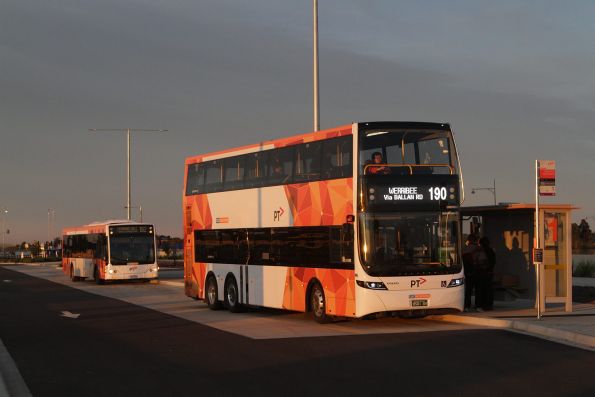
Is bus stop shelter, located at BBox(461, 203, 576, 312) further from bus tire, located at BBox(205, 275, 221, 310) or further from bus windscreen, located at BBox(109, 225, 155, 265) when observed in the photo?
bus windscreen, located at BBox(109, 225, 155, 265)

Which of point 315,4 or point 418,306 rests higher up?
point 315,4

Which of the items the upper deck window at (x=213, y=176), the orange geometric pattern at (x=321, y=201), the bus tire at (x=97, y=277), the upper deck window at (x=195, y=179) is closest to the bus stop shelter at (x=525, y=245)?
the orange geometric pattern at (x=321, y=201)

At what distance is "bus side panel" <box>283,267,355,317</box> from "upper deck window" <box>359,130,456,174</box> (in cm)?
240

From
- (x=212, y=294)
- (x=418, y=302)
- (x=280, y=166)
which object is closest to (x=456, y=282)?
(x=418, y=302)

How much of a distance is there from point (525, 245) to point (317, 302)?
593 centimetres

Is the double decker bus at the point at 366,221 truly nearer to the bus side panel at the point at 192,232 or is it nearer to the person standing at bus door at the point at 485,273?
the person standing at bus door at the point at 485,273

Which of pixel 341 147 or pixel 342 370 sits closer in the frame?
pixel 342 370

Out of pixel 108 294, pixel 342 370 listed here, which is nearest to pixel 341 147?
pixel 342 370

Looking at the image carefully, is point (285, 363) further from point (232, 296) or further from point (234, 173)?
point (234, 173)

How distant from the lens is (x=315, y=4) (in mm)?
30266

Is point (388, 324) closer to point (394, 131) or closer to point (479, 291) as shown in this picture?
point (479, 291)

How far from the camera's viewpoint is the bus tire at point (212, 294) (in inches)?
1050

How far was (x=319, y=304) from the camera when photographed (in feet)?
68.6

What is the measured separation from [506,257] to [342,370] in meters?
12.1
